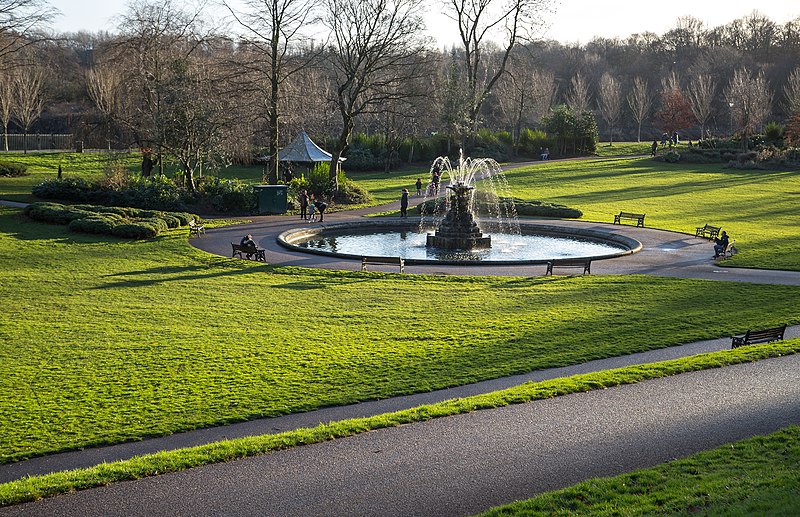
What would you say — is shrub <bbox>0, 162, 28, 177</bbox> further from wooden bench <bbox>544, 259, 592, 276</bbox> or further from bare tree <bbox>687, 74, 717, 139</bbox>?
bare tree <bbox>687, 74, 717, 139</bbox>

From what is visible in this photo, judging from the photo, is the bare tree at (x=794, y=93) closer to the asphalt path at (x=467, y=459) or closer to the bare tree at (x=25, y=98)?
the bare tree at (x=25, y=98)

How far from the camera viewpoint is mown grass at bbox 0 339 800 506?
9.12 meters

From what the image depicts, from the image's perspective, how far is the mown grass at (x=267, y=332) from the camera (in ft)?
40.2

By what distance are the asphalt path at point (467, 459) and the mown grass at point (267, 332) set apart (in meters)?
2.00

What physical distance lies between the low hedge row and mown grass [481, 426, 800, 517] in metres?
24.9

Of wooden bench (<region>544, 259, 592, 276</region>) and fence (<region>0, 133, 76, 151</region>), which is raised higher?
fence (<region>0, 133, 76, 151</region>)

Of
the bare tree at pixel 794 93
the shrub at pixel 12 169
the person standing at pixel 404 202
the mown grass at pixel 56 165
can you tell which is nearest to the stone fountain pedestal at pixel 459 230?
the person standing at pixel 404 202

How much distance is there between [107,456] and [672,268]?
2010cm

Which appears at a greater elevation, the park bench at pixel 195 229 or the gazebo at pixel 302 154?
the gazebo at pixel 302 154

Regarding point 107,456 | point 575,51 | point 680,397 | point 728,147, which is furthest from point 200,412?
point 575,51

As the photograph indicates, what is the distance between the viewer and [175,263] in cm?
2577

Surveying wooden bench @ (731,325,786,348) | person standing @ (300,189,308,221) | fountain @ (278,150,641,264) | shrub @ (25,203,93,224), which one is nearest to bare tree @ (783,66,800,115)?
fountain @ (278,150,641,264)

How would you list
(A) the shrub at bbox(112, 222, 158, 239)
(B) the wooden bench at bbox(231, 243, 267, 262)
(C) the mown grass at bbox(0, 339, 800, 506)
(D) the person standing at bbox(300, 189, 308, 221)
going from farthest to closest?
(D) the person standing at bbox(300, 189, 308, 221), (A) the shrub at bbox(112, 222, 158, 239), (B) the wooden bench at bbox(231, 243, 267, 262), (C) the mown grass at bbox(0, 339, 800, 506)

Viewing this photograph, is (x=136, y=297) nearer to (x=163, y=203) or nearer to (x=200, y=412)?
(x=200, y=412)
